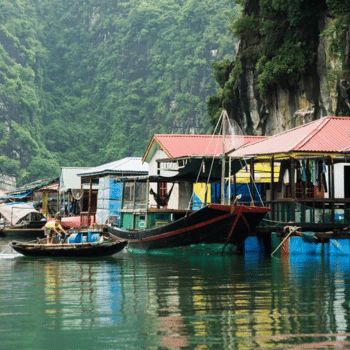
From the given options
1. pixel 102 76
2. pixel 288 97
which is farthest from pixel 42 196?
pixel 102 76

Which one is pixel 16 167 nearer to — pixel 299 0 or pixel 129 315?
pixel 299 0

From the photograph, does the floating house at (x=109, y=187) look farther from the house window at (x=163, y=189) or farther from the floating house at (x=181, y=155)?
the floating house at (x=181, y=155)

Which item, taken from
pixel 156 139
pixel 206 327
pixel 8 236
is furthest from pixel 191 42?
pixel 206 327

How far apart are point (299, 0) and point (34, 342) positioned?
33.1 metres

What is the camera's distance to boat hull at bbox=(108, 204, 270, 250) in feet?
82.7

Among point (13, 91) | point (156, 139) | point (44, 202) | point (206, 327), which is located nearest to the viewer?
point (206, 327)

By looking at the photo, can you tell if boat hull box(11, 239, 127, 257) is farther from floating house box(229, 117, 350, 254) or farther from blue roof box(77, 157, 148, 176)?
blue roof box(77, 157, 148, 176)

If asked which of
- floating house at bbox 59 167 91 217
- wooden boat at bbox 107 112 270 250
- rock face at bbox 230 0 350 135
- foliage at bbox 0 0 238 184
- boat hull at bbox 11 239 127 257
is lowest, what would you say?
boat hull at bbox 11 239 127 257

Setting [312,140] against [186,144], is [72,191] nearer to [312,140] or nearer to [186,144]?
[186,144]

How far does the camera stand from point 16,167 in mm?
103688

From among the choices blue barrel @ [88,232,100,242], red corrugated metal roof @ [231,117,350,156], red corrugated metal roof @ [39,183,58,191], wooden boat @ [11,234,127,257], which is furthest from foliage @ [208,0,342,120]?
red corrugated metal roof @ [39,183,58,191]

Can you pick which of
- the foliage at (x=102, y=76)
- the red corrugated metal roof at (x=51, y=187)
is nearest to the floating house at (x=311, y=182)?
the red corrugated metal roof at (x=51, y=187)

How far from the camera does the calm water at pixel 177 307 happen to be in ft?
31.8

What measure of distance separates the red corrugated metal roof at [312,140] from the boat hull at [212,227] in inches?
96.4
